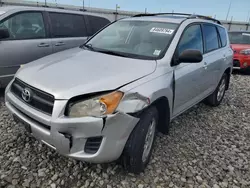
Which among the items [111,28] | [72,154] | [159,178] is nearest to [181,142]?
[159,178]

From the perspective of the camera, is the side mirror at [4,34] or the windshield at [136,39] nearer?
the windshield at [136,39]

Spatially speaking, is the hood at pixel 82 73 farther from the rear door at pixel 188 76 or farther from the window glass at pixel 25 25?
the window glass at pixel 25 25

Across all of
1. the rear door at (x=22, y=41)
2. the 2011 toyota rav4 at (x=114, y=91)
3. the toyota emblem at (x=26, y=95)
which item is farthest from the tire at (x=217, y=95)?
the toyota emblem at (x=26, y=95)

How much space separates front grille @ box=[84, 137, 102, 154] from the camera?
1.97m

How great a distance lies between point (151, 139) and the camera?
258 cm

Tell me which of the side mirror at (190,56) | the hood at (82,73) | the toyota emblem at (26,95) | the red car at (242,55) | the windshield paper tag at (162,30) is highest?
the windshield paper tag at (162,30)

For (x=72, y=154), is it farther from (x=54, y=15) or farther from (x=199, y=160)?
(x=54, y=15)

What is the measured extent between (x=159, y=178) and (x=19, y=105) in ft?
5.23

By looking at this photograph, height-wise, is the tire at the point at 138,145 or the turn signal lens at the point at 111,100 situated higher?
the turn signal lens at the point at 111,100

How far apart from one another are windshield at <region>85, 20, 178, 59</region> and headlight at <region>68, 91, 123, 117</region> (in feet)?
3.11

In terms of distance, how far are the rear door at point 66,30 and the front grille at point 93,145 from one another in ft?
10.3

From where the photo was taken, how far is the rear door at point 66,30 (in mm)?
4652

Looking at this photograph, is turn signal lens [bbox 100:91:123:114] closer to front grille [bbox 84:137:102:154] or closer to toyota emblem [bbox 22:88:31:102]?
front grille [bbox 84:137:102:154]

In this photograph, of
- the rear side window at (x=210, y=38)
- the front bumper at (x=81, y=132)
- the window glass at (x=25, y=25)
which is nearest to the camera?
the front bumper at (x=81, y=132)
